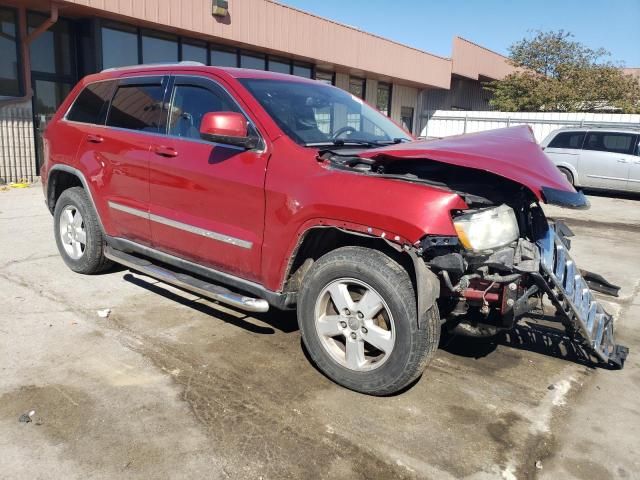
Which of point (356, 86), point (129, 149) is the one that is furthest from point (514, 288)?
point (356, 86)

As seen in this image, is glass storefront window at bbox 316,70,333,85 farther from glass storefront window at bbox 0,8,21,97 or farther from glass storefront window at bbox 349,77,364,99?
glass storefront window at bbox 0,8,21,97

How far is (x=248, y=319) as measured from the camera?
4.46m

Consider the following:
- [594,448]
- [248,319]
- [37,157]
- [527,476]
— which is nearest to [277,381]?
[248,319]

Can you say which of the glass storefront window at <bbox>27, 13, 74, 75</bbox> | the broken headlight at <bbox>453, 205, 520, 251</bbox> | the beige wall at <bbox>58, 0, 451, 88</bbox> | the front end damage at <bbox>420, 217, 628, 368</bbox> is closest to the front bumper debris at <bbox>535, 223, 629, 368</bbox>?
the front end damage at <bbox>420, 217, 628, 368</bbox>

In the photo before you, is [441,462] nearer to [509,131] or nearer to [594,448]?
[594,448]

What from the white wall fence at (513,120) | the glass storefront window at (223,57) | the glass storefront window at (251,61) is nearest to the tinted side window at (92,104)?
the glass storefront window at (223,57)

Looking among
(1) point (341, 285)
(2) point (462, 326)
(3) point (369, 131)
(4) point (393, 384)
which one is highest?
(3) point (369, 131)

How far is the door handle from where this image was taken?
409 cm

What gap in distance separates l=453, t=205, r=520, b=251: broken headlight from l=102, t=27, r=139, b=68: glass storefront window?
37.7ft

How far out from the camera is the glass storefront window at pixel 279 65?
16328mm

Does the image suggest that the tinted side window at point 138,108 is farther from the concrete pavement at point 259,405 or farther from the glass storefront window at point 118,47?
the glass storefront window at point 118,47

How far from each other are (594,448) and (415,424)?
0.93m

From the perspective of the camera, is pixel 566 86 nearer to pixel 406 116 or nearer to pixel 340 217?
pixel 406 116

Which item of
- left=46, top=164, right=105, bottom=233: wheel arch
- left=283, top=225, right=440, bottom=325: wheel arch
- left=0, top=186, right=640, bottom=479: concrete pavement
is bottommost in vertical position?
left=0, top=186, right=640, bottom=479: concrete pavement
